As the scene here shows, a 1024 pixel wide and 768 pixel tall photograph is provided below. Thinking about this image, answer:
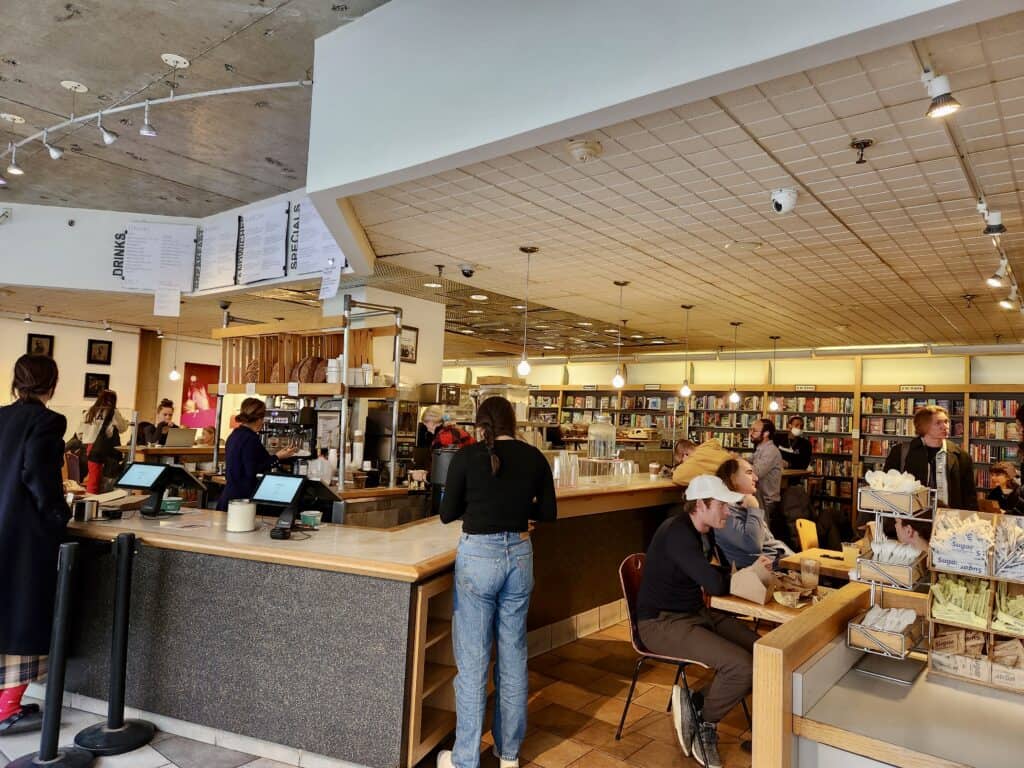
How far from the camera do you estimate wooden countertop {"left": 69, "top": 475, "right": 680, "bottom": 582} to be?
2914 millimetres

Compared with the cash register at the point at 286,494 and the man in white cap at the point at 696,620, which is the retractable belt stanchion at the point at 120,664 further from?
the man in white cap at the point at 696,620

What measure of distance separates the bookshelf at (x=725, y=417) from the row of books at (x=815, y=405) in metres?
0.43

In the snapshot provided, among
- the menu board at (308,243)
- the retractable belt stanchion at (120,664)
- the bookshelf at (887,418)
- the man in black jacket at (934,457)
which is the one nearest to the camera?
the retractable belt stanchion at (120,664)

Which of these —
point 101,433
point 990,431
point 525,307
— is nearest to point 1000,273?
point 525,307

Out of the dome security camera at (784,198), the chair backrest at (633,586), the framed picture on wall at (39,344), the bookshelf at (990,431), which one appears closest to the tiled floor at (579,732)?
the chair backrest at (633,586)

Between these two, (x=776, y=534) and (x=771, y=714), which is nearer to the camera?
(x=771, y=714)

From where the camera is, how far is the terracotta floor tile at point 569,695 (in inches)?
155

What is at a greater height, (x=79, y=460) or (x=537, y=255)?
(x=537, y=255)

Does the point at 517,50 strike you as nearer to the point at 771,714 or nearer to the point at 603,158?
the point at 603,158

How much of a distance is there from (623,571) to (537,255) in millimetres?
3206

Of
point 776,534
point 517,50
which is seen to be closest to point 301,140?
point 517,50

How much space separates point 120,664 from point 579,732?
226cm

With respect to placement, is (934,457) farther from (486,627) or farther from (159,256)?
(159,256)

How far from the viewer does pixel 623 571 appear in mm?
3635
